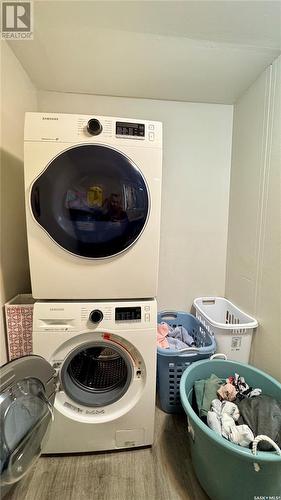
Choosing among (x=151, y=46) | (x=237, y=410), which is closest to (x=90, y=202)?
(x=151, y=46)

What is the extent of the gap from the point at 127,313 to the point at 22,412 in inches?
20.0

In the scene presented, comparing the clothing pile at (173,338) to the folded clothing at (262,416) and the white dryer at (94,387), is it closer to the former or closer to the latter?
the white dryer at (94,387)

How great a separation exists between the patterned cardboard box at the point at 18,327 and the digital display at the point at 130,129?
94cm

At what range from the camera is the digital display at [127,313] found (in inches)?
41.1

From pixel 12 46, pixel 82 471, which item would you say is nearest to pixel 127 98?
pixel 12 46

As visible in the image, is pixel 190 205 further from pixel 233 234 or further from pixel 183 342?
pixel 183 342

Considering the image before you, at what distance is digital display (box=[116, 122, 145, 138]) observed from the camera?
3.30ft

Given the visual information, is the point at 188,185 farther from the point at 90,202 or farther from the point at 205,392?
the point at 205,392

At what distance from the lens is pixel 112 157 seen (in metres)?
1.00

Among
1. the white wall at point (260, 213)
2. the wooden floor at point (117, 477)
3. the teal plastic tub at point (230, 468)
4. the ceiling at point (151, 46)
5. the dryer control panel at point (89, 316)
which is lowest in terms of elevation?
the wooden floor at point (117, 477)

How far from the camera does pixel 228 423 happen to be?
3.03ft

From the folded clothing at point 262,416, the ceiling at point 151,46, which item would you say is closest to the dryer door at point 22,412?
the folded clothing at point 262,416

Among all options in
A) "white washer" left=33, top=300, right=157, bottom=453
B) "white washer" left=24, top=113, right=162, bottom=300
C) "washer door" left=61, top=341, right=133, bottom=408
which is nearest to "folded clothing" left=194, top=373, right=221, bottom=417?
"white washer" left=33, top=300, right=157, bottom=453

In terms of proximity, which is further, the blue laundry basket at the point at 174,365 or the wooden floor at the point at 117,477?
the blue laundry basket at the point at 174,365
